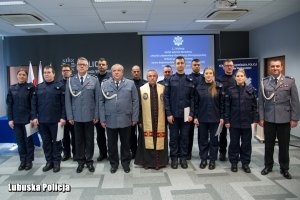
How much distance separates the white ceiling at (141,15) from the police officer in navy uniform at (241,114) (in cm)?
212

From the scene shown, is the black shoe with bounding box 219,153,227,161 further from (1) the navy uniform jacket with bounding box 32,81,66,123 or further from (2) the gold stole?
(1) the navy uniform jacket with bounding box 32,81,66,123

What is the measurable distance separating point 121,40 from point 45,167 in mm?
5247

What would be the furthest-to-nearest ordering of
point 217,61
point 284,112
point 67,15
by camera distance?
point 217,61, point 67,15, point 284,112

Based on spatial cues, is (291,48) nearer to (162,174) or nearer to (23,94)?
(162,174)

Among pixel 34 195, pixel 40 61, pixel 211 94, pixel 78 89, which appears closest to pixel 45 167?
pixel 34 195

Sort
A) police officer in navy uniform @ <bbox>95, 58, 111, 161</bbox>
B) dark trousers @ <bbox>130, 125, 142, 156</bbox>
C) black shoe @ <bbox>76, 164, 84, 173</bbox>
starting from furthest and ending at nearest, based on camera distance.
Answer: dark trousers @ <bbox>130, 125, 142, 156</bbox> < police officer in navy uniform @ <bbox>95, 58, 111, 161</bbox> < black shoe @ <bbox>76, 164, 84, 173</bbox>

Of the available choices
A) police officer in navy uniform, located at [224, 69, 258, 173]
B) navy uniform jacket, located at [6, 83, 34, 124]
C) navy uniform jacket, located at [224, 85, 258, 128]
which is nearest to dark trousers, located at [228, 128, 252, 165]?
police officer in navy uniform, located at [224, 69, 258, 173]

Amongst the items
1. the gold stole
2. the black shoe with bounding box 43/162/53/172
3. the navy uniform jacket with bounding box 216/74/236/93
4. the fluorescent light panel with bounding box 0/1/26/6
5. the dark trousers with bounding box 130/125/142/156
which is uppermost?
the fluorescent light panel with bounding box 0/1/26/6

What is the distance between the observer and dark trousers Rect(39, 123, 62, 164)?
13.0 feet

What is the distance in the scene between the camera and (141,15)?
6285mm

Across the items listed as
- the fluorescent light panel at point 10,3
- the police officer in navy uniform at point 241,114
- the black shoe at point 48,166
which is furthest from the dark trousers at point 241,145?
the fluorescent light panel at point 10,3

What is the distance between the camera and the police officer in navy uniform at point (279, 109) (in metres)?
3.57

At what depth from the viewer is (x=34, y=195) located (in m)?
3.26

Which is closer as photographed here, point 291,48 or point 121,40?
point 291,48
